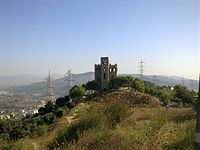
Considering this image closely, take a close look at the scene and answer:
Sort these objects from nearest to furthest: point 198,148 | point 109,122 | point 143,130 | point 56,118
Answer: point 198,148 < point 143,130 < point 109,122 < point 56,118

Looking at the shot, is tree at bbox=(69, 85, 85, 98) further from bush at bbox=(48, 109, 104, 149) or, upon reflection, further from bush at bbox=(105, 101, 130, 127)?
bush at bbox=(48, 109, 104, 149)

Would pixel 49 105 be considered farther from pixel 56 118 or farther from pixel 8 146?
pixel 8 146

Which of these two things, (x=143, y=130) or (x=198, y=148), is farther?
(x=143, y=130)

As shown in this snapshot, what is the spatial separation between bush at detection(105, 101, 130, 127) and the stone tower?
3581 cm

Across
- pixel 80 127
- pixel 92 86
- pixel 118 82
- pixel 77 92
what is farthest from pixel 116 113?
pixel 92 86

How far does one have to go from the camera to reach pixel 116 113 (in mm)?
12531

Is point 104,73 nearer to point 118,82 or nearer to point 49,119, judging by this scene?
point 118,82

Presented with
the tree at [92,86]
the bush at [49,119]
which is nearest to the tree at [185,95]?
the tree at [92,86]

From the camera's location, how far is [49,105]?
41.0 meters

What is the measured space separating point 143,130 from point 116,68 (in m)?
42.3

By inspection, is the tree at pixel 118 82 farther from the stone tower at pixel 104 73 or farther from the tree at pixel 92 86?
the tree at pixel 92 86

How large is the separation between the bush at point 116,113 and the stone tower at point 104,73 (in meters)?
35.8

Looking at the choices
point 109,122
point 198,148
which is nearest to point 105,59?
point 109,122

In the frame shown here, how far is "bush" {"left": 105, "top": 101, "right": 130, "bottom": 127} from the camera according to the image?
12.1 meters
